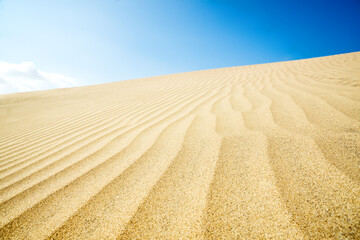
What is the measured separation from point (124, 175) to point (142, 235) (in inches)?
16.4

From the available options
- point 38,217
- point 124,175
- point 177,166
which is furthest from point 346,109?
point 38,217

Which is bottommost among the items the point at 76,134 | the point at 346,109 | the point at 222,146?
the point at 76,134

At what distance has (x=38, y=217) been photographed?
71 centimetres

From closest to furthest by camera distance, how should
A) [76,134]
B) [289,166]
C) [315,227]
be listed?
[315,227] → [289,166] → [76,134]

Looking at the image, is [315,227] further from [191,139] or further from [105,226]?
[191,139]

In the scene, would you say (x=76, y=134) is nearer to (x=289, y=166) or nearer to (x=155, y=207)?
(x=155, y=207)

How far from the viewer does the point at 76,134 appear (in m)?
1.94

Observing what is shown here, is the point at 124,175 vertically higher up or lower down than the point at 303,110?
lower down

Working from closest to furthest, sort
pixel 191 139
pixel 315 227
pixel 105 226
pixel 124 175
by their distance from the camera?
pixel 315 227 < pixel 105 226 < pixel 124 175 < pixel 191 139

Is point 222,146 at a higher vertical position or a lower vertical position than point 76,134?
higher

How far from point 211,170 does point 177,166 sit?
0.21 m

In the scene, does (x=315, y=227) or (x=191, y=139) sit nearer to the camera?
(x=315, y=227)

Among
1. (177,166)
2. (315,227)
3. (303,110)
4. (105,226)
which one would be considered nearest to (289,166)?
(315,227)

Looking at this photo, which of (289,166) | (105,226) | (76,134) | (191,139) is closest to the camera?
(105,226)
